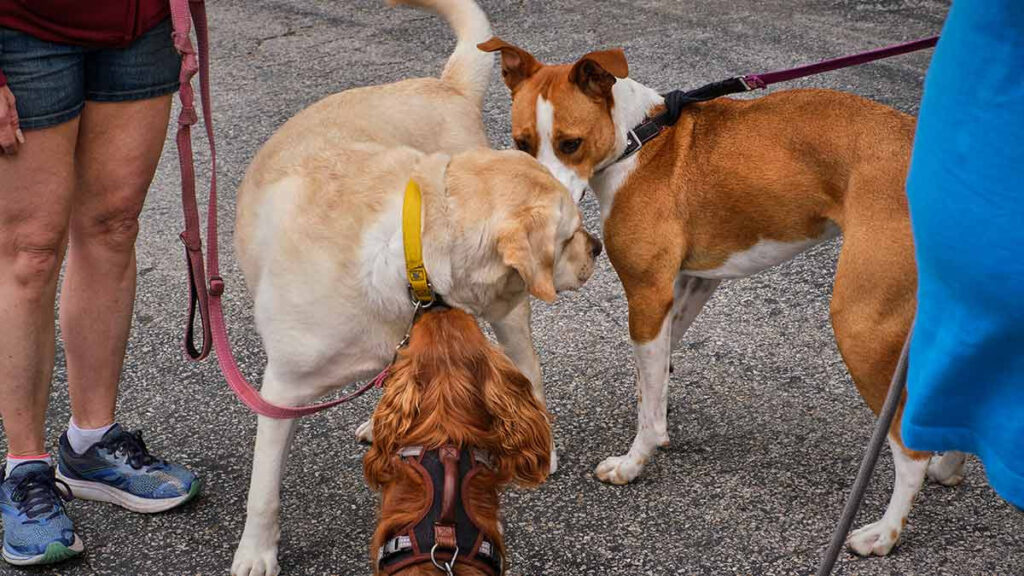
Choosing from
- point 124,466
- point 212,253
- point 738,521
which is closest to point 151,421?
point 124,466

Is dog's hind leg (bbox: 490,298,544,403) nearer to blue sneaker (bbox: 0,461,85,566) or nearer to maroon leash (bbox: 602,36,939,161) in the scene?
maroon leash (bbox: 602,36,939,161)

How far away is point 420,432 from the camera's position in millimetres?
2041

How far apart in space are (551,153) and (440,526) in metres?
1.55

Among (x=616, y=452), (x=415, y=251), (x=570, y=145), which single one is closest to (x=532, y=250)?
→ (x=415, y=251)

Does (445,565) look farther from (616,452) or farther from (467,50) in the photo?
(467,50)

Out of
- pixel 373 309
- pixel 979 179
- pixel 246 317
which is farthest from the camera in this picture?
pixel 246 317

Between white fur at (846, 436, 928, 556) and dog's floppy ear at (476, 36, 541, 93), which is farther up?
dog's floppy ear at (476, 36, 541, 93)

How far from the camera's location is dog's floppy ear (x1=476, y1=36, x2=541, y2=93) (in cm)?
338

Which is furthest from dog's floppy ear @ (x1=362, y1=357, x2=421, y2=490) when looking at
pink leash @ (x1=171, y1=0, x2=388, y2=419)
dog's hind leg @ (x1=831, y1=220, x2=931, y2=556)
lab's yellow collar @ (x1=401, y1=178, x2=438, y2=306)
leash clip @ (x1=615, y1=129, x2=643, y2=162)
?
leash clip @ (x1=615, y1=129, x2=643, y2=162)

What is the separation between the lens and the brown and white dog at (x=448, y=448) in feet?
6.72

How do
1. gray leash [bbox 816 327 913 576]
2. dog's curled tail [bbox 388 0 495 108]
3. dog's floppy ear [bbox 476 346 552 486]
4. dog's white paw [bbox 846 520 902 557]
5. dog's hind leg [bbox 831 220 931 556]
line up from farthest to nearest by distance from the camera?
dog's curled tail [bbox 388 0 495 108], dog's white paw [bbox 846 520 902 557], dog's hind leg [bbox 831 220 931 556], dog's floppy ear [bbox 476 346 552 486], gray leash [bbox 816 327 913 576]

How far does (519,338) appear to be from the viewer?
10.5 ft

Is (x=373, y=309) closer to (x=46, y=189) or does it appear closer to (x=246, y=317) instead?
(x=46, y=189)

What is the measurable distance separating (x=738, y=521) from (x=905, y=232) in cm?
107
